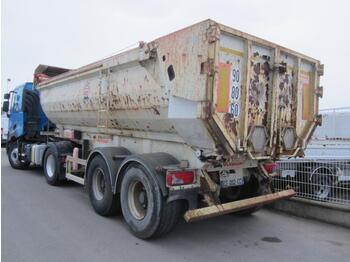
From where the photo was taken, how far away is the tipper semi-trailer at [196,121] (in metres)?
4.16

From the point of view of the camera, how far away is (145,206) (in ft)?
16.2

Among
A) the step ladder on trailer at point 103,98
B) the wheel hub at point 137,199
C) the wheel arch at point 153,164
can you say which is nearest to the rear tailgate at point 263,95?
the wheel arch at point 153,164

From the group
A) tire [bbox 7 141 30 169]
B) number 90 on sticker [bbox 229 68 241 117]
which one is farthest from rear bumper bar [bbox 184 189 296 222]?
tire [bbox 7 141 30 169]

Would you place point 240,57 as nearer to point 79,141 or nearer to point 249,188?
point 249,188

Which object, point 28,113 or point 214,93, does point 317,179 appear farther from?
point 28,113

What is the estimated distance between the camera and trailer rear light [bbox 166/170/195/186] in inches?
168

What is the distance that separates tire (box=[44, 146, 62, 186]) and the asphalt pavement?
156cm

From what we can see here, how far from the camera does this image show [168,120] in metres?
4.78

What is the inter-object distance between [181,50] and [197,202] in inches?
80.8

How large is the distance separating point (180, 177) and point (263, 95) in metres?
1.70

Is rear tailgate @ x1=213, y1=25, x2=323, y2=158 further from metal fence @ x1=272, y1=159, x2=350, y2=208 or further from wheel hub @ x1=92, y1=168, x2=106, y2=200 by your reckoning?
wheel hub @ x1=92, y1=168, x2=106, y2=200

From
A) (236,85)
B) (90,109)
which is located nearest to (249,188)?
(236,85)

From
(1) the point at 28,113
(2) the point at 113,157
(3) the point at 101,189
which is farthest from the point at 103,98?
(1) the point at 28,113

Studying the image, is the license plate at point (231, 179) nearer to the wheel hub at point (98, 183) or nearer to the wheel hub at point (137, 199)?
the wheel hub at point (137, 199)
